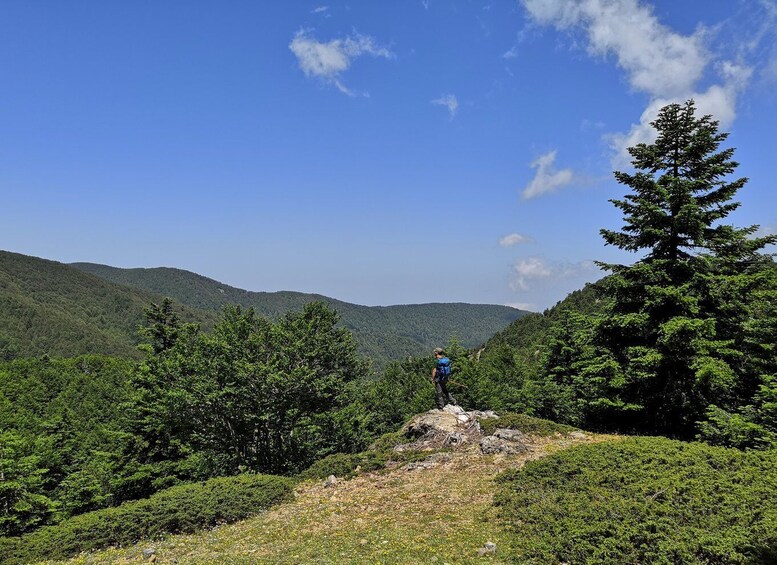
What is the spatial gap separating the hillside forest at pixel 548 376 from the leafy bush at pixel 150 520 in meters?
10.1

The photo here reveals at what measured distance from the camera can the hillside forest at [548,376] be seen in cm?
1496

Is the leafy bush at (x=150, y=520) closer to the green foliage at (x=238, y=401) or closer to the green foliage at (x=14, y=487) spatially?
the green foliage at (x=238, y=401)

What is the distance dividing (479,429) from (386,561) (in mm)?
8606

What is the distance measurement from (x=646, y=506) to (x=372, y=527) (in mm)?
5232

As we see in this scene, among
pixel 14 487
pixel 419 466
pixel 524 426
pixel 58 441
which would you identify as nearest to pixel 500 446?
pixel 524 426

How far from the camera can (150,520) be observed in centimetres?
1030

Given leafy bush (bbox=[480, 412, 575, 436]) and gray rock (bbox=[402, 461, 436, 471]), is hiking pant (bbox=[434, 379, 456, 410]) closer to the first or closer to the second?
leafy bush (bbox=[480, 412, 575, 436])

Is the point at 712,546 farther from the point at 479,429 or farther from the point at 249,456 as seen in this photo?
the point at 249,456

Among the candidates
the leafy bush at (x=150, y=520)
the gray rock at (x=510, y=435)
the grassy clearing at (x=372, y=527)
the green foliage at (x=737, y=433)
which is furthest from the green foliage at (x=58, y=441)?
the green foliage at (x=737, y=433)

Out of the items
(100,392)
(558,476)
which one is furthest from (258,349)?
(100,392)

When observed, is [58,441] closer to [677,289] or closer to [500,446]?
[500,446]

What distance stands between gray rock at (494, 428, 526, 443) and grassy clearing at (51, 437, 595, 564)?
4.16ft

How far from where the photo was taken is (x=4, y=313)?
162 metres

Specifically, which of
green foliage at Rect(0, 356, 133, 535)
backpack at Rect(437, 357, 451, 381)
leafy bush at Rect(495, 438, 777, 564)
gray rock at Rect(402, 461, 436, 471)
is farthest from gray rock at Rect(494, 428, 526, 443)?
green foliage at Rect(0, 356, 133, 535)
